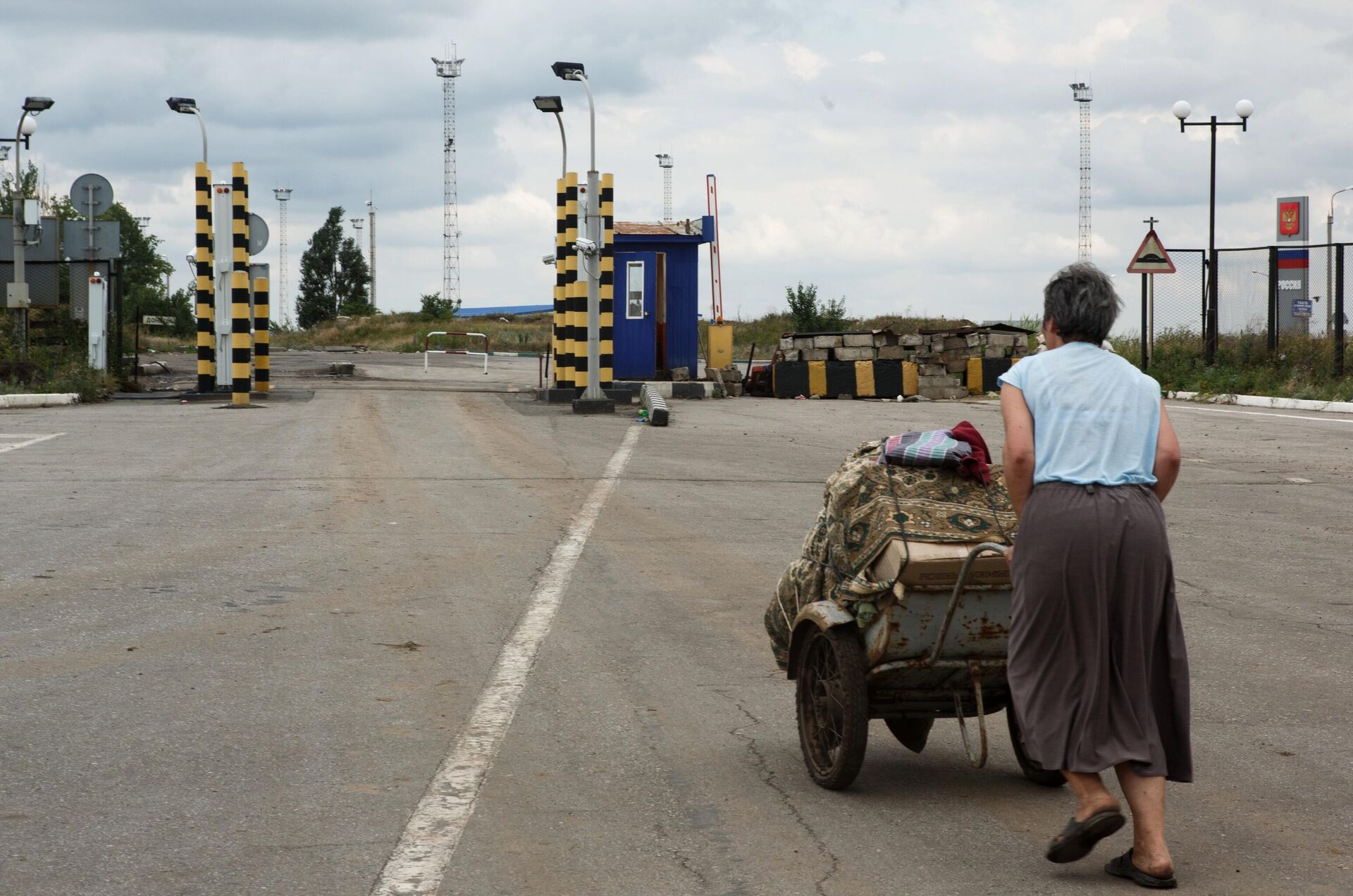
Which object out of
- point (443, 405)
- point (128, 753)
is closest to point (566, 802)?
point (128, 753)

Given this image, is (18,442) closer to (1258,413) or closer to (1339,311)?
(1258,413)

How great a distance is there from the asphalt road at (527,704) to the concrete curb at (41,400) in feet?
29.6

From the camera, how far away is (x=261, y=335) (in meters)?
24.8

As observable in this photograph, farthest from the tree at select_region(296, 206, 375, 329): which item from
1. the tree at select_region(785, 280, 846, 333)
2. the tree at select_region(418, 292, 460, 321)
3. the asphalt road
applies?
the asphalt road

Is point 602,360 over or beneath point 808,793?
over

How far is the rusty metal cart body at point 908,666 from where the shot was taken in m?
4.64

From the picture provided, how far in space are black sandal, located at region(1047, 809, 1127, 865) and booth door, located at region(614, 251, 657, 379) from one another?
24.6 meters

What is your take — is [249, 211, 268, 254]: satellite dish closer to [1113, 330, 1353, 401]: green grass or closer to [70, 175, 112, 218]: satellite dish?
[70, 175, 112, 218]: satellite dish

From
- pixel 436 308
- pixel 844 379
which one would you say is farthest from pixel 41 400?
pixel 436 308

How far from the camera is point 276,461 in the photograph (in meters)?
14.4

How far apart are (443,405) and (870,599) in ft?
58.8

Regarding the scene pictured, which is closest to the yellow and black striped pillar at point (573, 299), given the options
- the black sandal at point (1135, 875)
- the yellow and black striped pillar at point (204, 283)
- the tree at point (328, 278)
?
the yellow and black striped pillar at point (204, 283)

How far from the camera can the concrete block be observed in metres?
28.9

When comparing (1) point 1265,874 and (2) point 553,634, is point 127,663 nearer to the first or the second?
(2) point 553,634
